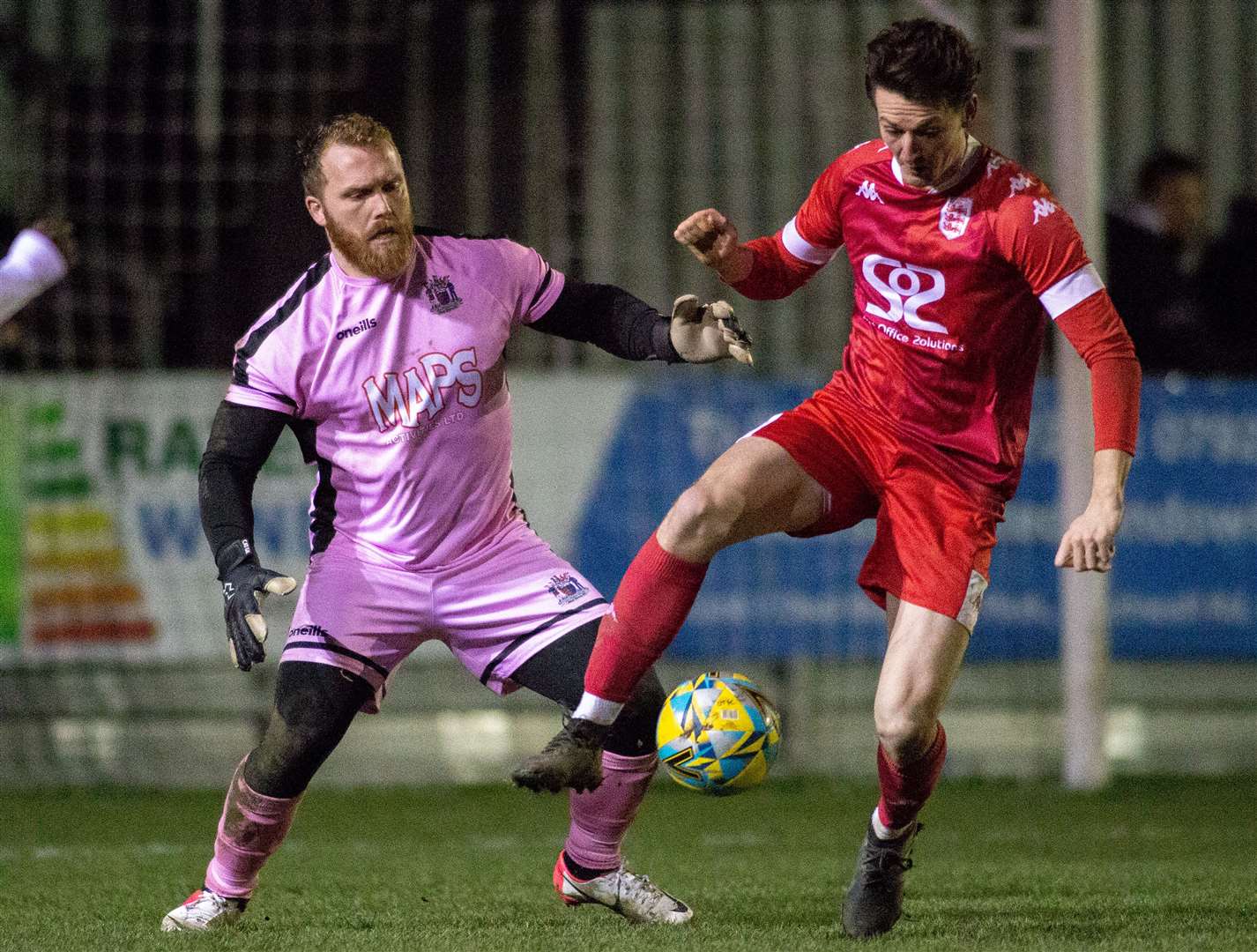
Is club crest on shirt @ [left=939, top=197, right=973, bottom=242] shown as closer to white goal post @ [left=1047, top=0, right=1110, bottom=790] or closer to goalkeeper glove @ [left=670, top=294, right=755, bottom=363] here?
goalkeeper glove @ [left=670, top=294, right=755, bottom=363]

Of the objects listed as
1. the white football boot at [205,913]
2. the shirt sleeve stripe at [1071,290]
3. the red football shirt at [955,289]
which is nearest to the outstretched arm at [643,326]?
the red football shirt at [955,289]

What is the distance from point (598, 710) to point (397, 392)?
3.34ft

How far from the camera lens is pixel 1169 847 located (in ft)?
23.8

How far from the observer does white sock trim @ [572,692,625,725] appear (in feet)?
16.1

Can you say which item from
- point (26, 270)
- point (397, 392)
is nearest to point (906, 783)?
point (397, 392)

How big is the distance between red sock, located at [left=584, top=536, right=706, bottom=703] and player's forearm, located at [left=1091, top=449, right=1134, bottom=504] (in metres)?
0.99

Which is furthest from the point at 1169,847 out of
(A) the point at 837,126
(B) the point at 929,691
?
(A) the point at 837,126

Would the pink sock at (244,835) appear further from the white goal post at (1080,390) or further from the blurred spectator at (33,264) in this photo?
the white goal post at (1080,390)

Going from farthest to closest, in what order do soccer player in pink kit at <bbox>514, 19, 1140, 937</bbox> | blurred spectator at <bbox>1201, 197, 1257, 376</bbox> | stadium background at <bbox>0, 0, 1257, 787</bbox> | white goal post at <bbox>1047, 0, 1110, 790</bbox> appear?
blurred spectator at <bbox>1201, 197, 1257, 376</bbox> → stadium background at <bbox>0, 0, 1257, 787</bbox> → white goal post at <bbox>1047, 0, 1110, 790</bbox> → soccer player in pink kit at <bbox>514, 19, 1140, 937</bbox>

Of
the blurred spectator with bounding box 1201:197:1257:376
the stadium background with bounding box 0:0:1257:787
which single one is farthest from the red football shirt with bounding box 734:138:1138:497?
the blurred spectator with bounding box 1201:197:1257:376

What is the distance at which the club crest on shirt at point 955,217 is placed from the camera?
4895 millimetres

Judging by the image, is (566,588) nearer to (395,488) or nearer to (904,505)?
(395,488)

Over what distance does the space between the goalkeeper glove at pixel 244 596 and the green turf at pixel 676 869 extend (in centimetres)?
71

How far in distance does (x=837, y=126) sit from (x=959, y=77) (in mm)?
5623
